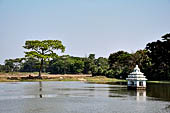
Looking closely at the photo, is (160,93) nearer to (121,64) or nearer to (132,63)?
(132,63)

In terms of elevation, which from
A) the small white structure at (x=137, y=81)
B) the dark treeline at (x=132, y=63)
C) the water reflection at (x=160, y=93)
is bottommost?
the water reflection at (x=160, y=93)

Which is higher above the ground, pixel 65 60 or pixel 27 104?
pixel 65 60

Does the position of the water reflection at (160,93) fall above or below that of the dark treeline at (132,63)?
below

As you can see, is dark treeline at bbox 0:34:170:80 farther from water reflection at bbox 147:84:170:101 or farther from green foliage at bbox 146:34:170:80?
water reflection at bbox 147:84:170:101

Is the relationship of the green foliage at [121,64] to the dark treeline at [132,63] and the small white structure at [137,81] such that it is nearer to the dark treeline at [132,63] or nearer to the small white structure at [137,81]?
the dark treeline at [132,63]

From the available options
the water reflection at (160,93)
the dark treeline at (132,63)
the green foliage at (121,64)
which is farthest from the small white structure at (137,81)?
the green foliage at (121,64)

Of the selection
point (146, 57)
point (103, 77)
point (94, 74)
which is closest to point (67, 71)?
point (94, 74)

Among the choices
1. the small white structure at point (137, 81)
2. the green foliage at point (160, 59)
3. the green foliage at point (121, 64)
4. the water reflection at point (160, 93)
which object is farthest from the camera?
the green foliage at point (121, 64)

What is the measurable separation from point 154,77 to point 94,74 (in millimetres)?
23854

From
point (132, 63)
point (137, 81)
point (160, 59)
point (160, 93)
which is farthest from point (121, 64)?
point (160, 93)

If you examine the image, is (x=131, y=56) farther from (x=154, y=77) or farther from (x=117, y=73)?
(x=154, y=77)

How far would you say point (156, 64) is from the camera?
88.1 m

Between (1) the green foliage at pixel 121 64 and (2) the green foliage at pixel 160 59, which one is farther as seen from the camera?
(1) the green foliage at pixel 121 64

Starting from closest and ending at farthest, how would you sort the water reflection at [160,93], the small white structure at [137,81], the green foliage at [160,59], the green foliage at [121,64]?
the water reflection at [160,93], the small white structure at [137,81], the green foliage at [160,59], the green foliage at [121,64]
